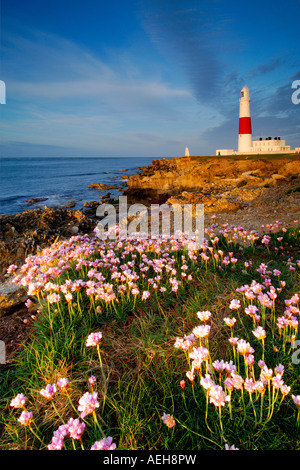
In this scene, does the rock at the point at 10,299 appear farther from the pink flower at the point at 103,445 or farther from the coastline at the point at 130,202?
the pink flower at the point at 103,445

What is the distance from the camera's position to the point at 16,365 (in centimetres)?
272

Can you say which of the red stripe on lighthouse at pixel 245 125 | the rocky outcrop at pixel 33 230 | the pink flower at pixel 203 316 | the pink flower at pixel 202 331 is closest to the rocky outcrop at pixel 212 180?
the rocky outcrop at pixel 33 230

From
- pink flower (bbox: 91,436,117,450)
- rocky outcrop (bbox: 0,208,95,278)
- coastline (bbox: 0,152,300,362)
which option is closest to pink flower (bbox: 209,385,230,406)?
pink flower (bbox: 91,436,117,450)

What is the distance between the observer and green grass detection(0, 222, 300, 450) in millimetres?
1799

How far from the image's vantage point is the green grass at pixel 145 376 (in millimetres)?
1799

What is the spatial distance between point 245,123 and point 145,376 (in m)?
56.0

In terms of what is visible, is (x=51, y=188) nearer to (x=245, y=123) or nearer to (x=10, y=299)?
(x=10, y=299)

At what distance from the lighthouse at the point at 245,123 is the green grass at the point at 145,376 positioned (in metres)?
53.1

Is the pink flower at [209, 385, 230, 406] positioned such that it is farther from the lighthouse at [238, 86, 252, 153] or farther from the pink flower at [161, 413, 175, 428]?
the lighthouse at [238, 86, 252, 153]

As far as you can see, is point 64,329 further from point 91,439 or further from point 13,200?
point 13,200

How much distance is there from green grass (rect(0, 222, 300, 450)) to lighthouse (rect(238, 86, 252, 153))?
5310 centimetres

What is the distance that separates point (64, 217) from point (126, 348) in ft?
44.0

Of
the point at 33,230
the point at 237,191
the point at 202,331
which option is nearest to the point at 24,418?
the point at 202,331

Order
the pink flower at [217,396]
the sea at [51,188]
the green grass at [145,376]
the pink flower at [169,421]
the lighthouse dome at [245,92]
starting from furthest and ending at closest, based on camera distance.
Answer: the lighthouse dome at [245,92], the sea at [51,188], the green grass at [145,376], the pink flower at [169,421], the pink flower at [217,396]
